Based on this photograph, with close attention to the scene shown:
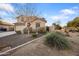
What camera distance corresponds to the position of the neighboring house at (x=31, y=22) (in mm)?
2549

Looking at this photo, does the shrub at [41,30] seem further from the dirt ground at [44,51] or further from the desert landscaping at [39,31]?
the dirt ground at [44,51]

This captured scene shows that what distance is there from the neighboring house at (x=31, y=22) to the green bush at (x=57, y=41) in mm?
202

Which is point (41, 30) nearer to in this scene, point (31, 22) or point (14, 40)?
point (31, 22)

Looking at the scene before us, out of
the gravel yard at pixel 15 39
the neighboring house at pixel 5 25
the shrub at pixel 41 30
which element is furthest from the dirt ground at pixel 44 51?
the neighboring house at pixel 5 25

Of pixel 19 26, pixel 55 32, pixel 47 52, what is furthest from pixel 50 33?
pixel 19 26

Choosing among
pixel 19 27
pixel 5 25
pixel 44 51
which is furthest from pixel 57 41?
pixel 5 25

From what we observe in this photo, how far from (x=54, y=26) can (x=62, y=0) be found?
0.41m

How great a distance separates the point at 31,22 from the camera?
2555mm

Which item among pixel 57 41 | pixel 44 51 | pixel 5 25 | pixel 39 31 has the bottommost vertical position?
pixel 44 51

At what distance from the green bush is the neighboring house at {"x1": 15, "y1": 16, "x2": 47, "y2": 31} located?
0.66ft

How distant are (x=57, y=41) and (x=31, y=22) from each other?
491 millimetres

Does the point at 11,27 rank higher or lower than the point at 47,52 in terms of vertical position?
higher

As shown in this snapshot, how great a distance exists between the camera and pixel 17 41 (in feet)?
8.36

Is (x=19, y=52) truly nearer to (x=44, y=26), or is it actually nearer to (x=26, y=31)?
(x=26, y=31)
